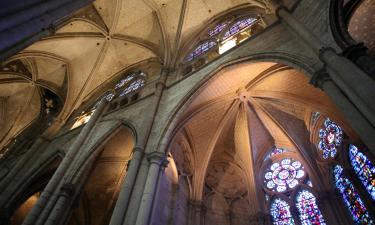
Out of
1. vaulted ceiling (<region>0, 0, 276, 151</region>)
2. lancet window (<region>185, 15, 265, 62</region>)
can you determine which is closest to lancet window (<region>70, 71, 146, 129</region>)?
vaulted ceiling (<region>0, 0, 276, 151</region>)

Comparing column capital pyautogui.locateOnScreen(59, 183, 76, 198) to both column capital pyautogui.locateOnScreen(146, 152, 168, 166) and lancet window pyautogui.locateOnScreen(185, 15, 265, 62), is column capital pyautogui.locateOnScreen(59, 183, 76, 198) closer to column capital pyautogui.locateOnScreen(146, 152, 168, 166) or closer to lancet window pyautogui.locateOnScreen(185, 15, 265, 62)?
column capital pyautogui.locateOnScreen(146, 152, 168, 166)

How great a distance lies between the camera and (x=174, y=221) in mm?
8406

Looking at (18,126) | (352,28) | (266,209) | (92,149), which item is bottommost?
(266,209)

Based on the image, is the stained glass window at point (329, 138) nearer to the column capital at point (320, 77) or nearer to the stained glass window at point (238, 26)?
the column capital at point (320, 77)

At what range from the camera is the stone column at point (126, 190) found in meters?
6.07

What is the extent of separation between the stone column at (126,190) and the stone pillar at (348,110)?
4.60 meters

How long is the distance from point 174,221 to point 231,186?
3590 mm

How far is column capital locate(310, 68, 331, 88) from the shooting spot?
5328 mm

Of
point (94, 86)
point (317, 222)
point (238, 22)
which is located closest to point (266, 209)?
point (317, 222)

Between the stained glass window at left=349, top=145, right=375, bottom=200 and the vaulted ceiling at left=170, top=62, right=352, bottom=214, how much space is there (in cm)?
162

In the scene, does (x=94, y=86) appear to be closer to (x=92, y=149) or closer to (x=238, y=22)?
(x=92, y=149)

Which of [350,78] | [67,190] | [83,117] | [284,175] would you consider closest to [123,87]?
[83,117]

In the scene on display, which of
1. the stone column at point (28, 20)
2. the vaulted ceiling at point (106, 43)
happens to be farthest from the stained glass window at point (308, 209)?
the stone column at point (28, 20)

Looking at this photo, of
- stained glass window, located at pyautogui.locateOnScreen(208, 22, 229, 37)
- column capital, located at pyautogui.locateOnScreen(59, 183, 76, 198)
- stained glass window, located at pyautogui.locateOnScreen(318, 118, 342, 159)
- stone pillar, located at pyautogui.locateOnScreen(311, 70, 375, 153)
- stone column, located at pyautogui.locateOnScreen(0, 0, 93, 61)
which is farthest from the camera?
stained glass window, located at pyautogui.locateOnScreen(208, 22, 229, 37)
